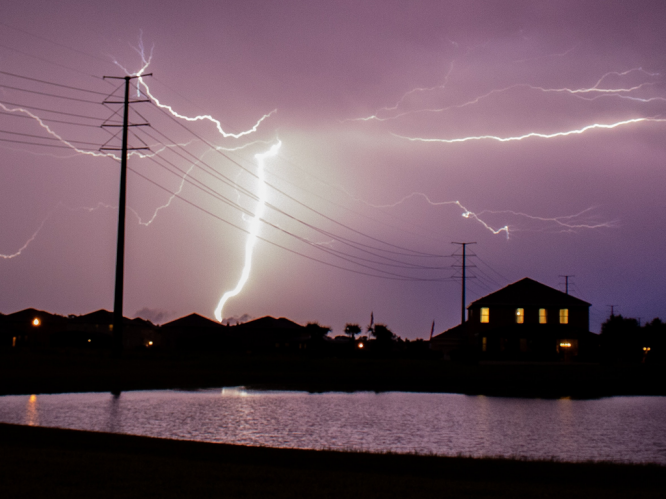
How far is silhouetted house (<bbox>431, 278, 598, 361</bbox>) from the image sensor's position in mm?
67406

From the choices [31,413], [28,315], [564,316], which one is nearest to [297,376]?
[31,413]

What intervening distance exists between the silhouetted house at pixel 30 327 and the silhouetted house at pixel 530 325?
6630 centimetres

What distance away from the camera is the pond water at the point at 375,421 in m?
15.9

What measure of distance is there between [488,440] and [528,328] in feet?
178

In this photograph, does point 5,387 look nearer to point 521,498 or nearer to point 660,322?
point 521,498

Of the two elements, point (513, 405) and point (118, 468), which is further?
point (513, 405)

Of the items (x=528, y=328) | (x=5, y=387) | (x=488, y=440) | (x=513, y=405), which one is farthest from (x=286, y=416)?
(x=528, y=328)

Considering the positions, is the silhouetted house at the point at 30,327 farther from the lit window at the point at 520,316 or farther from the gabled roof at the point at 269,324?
the lit window at the point at 520,316

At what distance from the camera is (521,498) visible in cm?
912

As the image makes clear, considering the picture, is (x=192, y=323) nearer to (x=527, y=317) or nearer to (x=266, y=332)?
(x=266, y=332)

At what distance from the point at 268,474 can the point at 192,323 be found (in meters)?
103

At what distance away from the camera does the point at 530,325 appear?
231 ft

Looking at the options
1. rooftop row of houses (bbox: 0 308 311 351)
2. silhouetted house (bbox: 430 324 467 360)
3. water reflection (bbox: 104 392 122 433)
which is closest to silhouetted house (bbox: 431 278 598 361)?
silhouetted house (bbox: 430 324 467 360)

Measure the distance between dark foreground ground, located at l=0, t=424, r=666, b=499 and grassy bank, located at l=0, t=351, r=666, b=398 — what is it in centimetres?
1745
